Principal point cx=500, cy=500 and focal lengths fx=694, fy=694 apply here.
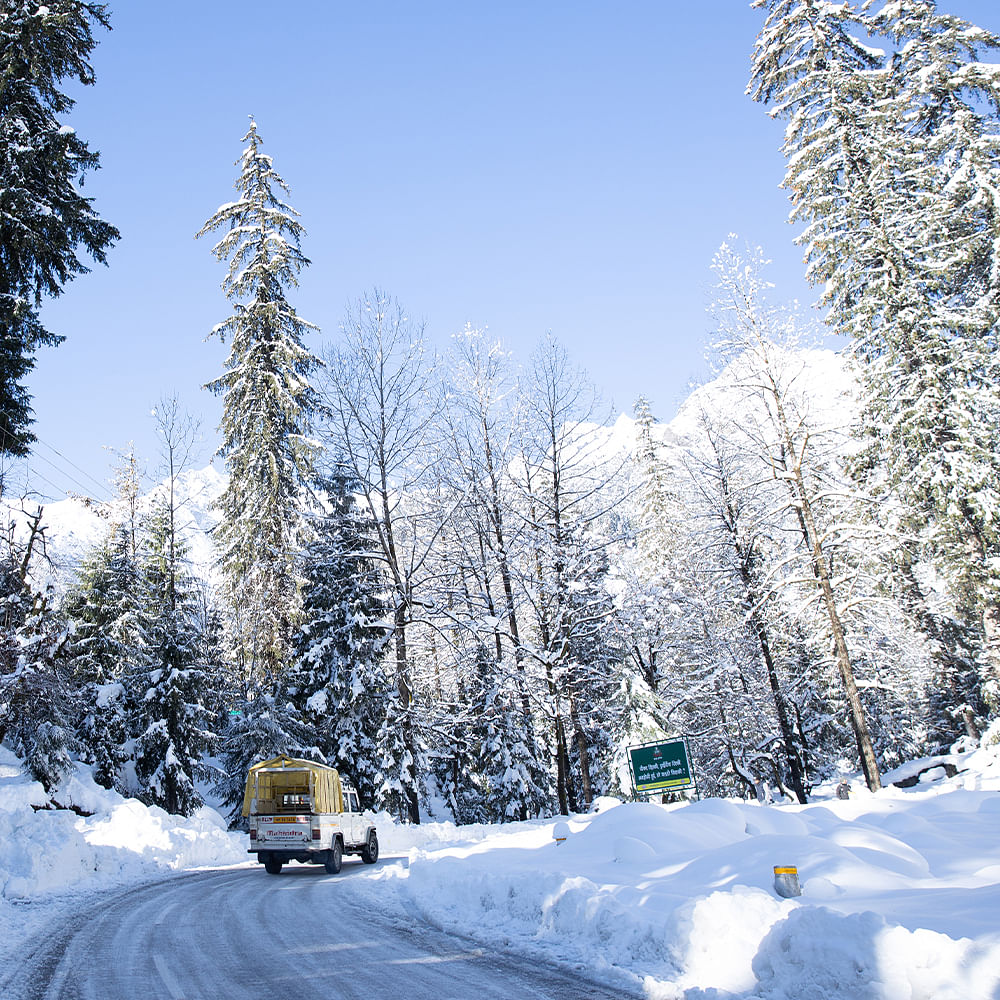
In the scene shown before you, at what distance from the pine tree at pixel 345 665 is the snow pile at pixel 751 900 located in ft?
43.0

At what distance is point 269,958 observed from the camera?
7223 millimetres

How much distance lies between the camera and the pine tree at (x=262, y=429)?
24.4m

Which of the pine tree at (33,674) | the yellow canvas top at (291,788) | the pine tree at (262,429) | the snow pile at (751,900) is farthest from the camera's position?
the pine tree at (262,429)

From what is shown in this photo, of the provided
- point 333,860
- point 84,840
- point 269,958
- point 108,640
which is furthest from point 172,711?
point 269,958

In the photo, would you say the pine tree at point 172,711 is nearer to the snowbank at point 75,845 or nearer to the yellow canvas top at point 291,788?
the snowbank at point 75,845

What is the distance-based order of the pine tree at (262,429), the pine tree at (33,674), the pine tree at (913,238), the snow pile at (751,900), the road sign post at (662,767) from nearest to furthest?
the snow pile at (751,900), the pine tree at (33,674), the road sign post at (662,767), the pine tree at (913,238), the pine tree at (262,429)

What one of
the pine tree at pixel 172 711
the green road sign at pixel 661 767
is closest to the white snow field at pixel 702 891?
the green road sign at pixel 661 767

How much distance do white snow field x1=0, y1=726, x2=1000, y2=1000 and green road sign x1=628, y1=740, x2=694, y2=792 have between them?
3604 millimetres

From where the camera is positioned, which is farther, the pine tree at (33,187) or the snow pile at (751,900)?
the pine tree at (33,187)

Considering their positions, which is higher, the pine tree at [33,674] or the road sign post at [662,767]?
the pine tree at [33,674]

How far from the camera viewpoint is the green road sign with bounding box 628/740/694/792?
1708cm

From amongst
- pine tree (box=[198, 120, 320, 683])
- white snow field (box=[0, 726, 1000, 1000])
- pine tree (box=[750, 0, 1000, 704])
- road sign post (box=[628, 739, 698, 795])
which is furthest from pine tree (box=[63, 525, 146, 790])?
pine tree (box=[750, 0, 1000, 704])

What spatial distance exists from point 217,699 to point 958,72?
4157 cm

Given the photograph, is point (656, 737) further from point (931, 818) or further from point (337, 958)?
point (337, 958)
